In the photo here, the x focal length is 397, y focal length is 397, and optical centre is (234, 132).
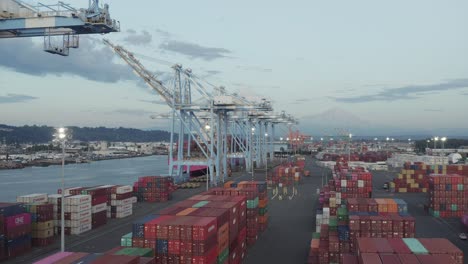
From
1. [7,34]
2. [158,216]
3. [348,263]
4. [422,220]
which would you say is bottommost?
[422,220]

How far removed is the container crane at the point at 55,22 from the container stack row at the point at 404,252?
1588 centimetres

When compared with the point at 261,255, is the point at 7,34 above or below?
above

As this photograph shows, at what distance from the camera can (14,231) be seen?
80.0 feet

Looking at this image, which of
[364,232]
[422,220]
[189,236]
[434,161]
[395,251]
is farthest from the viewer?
[434,161]

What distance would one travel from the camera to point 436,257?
1396 cm

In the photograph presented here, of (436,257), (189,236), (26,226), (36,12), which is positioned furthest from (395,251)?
(26,226)

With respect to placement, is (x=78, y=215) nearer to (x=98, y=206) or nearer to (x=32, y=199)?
(x=98, y=206)

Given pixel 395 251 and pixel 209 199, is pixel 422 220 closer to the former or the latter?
pixel 209 199

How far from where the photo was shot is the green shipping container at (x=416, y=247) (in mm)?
14930

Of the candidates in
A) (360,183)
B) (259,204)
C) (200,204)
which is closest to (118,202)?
(259,204)

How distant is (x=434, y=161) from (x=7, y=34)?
285 ft

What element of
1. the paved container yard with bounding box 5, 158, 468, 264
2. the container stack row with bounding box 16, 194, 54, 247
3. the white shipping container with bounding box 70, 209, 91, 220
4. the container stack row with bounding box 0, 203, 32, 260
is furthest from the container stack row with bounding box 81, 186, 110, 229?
the container stack row with bounding box 0, 203, 32, 260

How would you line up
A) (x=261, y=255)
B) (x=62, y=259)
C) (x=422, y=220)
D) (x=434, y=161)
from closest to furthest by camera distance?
(x=62, y=259) → (x=261, y=255) → (x=422, y=220) → (x=434, y=161)

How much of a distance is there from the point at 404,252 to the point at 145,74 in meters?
57.6
